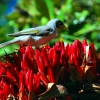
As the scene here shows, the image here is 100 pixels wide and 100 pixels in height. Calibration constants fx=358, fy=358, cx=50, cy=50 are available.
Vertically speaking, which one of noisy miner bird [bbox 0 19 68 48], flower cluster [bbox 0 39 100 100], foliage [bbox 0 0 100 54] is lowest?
flower cluster [bbox 0 39 100 100]

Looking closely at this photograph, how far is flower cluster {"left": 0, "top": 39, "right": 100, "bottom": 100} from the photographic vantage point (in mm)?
1387

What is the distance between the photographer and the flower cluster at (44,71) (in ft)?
4.55

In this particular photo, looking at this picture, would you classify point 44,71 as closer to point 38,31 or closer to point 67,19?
point 38,31

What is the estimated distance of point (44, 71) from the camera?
57.0 inches

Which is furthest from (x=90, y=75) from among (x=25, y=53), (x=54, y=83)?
(x=25, y=53)

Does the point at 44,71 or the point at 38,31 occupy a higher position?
the point at 38,31

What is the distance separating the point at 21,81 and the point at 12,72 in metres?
0.08

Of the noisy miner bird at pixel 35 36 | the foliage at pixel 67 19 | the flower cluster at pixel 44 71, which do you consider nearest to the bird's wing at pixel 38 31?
A: the noisy miner bird at pixel 35 36

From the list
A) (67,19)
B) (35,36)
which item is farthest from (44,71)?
(67,19)

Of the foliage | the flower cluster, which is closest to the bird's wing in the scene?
the flower cluster

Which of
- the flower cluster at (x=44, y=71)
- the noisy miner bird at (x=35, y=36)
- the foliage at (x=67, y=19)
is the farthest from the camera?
the foliage at (x=67, y=19)

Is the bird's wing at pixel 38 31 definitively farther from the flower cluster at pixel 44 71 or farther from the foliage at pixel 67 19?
the foliage at pixel 67 19

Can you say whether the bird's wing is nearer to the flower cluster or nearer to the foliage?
the flower cluster

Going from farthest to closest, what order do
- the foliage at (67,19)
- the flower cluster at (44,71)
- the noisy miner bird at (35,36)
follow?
the foliage at (67,19) < the noisy miner bird at (35,36) < the flower cluster at (44,71)
